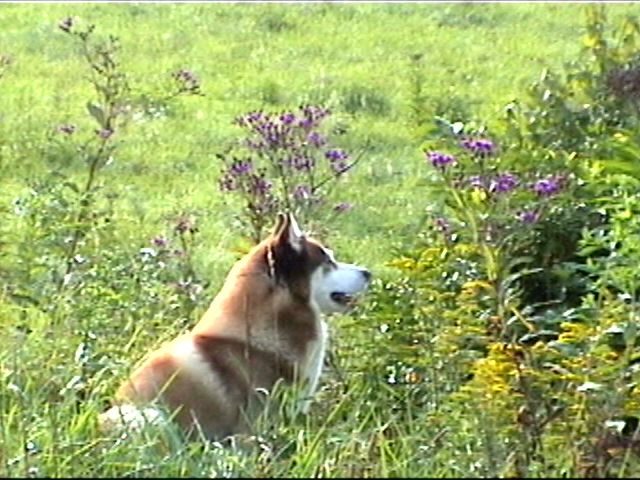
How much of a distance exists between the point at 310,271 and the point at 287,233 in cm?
31

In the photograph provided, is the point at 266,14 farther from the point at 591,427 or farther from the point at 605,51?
the point at 591,427

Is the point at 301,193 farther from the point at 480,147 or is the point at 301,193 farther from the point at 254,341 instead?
the point at 480,147

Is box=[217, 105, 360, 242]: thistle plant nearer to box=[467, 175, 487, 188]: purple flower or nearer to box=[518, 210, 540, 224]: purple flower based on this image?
box=[467, 175, 487, 188]: purple flower

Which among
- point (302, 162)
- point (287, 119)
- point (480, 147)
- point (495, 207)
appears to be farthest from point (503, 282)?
point (287, 119)

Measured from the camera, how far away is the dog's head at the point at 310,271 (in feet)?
22.9

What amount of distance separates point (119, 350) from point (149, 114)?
21.5ft

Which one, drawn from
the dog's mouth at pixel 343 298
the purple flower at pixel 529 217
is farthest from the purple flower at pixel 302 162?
the purple flower at pixel 529 217

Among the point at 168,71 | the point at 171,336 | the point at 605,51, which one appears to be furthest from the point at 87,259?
the point at 168,71

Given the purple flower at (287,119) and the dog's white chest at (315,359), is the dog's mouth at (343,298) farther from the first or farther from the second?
the purple flower at (287,119)

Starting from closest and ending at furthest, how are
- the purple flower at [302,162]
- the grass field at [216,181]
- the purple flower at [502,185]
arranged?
the grass field at [216,181]
the purple flower at [502,185]
the purple flower at [302,162]

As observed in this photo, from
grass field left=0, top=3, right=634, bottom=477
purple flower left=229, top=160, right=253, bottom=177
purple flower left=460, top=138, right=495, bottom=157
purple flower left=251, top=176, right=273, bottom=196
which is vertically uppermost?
purple flower left=460, top=138, right=495, bottom=157

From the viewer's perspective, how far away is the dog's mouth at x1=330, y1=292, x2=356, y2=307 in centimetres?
730

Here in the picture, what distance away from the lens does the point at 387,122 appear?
13.3 m

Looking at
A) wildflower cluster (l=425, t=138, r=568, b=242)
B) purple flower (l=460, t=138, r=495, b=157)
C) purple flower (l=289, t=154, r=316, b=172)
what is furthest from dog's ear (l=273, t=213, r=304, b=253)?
purple flower (l=460, t=138, r=495, b=157)
